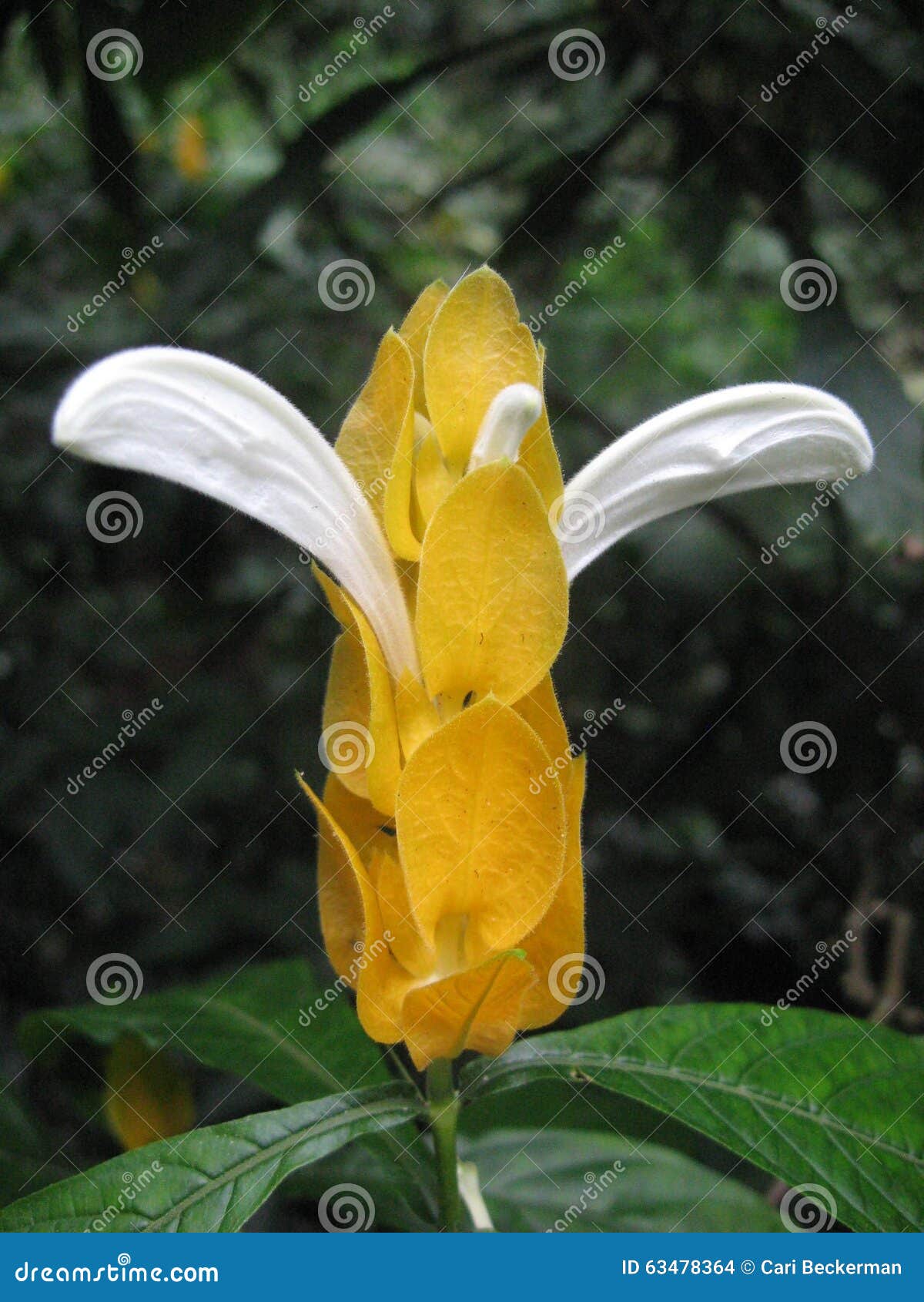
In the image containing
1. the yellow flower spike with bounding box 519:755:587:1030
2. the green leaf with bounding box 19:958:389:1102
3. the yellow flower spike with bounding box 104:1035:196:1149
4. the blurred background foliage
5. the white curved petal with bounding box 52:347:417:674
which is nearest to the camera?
the white curved petal with bounding box 52:347:417:674

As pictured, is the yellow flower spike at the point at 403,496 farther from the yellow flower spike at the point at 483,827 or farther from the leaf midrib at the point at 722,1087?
the leaf midrib at the point at 722,1087

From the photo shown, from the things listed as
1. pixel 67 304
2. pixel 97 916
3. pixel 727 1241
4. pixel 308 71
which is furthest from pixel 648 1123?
pixel 308 71

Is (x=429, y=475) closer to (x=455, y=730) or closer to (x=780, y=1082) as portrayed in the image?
(x=455, y=730)

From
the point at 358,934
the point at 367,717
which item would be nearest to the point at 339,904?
the point at 358,934

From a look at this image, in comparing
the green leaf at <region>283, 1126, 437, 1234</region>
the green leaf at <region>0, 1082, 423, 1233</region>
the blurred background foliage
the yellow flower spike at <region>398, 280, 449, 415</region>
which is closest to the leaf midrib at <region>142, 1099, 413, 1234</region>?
the green leaf at <region>0, 1082, 423, 1233</region>

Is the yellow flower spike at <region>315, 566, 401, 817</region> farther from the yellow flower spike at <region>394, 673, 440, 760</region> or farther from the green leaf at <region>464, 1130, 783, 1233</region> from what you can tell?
the green leaf at <region>464, 1130, 783, 1233</region>
